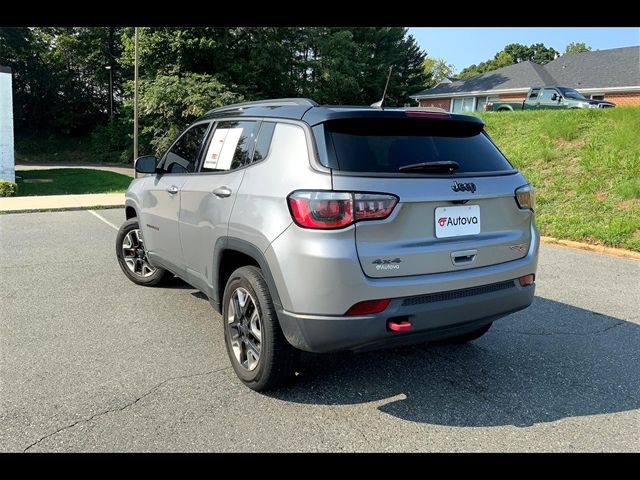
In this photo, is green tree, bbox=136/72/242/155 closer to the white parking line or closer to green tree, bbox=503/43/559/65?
the white parking line

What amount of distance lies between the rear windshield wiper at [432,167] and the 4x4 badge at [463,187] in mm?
117

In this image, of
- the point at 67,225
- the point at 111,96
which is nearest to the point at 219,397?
the point at 67,225

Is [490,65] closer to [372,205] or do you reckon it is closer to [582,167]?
[582,167]

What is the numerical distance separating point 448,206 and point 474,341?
1.70 metres

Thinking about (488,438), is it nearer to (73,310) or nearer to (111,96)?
(73,310)

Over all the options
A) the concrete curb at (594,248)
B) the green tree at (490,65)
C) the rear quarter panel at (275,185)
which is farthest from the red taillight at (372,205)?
the green tree at (490,65)

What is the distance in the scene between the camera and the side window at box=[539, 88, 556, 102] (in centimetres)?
1965

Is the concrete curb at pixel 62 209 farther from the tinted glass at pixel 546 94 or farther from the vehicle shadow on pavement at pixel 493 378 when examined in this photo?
the tinted glass at pixel 546 94

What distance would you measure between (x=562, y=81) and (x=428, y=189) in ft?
110

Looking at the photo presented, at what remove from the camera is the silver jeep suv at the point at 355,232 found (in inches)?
103

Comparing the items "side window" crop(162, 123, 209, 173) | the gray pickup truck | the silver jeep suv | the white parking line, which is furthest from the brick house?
"side window" crop(162, 123, 209, 173)

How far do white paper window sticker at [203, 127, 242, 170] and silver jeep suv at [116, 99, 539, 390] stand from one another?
0.02 metres

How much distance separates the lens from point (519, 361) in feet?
12.1

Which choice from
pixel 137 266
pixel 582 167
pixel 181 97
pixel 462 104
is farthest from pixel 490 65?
pixel 137 266
